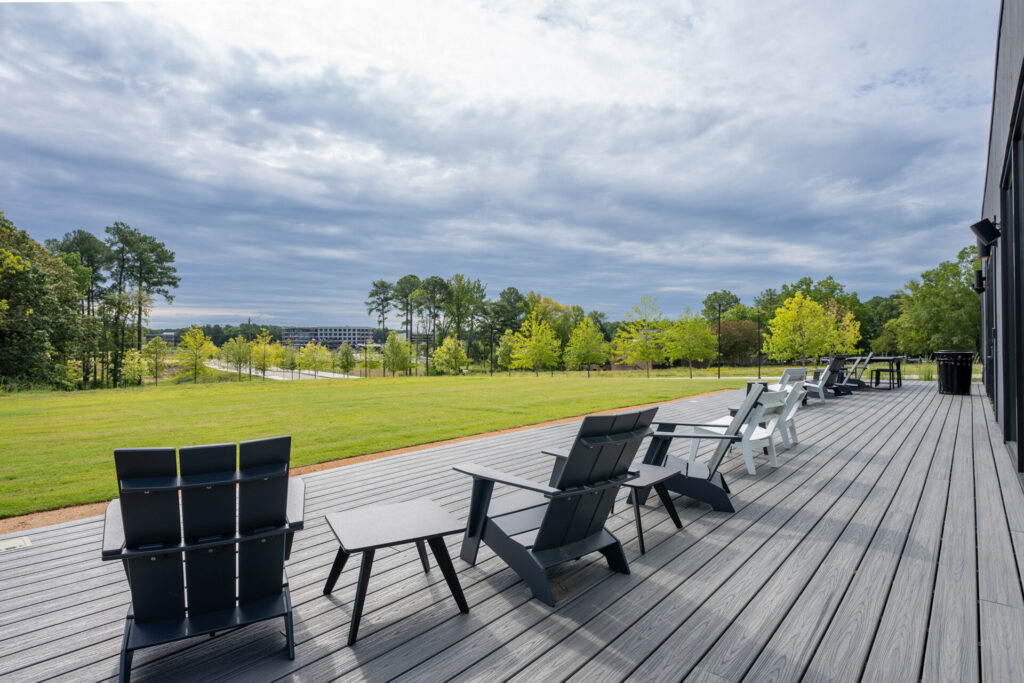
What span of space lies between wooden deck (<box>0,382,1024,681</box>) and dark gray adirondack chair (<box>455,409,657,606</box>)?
169 mm

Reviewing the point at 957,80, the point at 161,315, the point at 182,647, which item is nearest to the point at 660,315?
the point at 957,80

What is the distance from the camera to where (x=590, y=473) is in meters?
2.52

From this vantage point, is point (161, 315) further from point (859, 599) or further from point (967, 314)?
point (967, 314)

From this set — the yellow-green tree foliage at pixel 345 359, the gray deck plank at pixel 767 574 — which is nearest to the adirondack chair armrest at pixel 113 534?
the gray deck plank at pixel 767 574

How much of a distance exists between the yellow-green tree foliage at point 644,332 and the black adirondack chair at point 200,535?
3574 cm

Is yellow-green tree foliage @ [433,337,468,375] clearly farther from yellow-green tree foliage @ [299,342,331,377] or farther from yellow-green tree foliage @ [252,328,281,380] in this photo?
yellow-green tree foliage @ [252,328,281,380]

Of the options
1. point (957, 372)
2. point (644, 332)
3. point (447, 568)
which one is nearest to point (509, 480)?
point (447, 568)

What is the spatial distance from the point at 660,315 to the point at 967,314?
75.8 feet

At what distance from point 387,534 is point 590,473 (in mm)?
1053

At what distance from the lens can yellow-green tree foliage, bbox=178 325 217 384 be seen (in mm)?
38156

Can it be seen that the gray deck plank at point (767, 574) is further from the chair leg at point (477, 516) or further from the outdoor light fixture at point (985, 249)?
the outdoor light fixture at point (985, 249)

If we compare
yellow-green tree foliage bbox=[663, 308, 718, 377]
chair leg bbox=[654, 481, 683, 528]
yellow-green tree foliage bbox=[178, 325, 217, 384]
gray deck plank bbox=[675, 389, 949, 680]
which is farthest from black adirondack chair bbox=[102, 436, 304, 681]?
yellow-green tree foliage bbox=[178, 325, 217, 384]

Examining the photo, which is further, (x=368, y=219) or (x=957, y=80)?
(x=368, y=219)

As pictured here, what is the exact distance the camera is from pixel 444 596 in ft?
8.59
